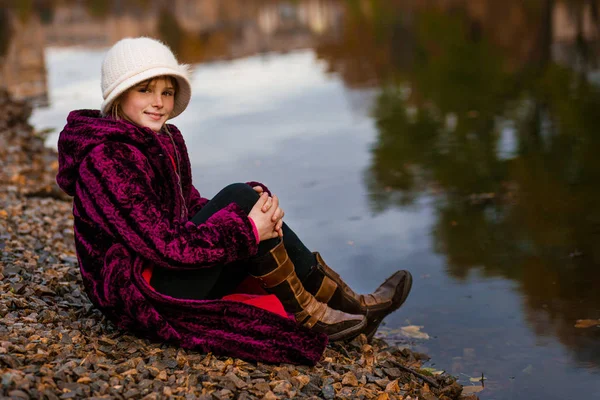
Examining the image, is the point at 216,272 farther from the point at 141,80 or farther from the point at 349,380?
the point at 141,80

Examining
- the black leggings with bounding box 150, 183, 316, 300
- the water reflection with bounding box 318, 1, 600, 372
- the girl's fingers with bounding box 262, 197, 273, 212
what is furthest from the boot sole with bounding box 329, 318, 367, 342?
the water reflection with bounding box 318, 1, 600, 372

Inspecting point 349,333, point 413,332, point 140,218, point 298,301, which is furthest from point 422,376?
point 140,218

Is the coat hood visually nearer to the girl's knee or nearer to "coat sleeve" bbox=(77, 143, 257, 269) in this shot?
"coat sleeve" bbox=(77, 143, 257, 269)

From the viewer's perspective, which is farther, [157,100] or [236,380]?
[157,100]

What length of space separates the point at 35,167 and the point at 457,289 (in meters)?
4.59

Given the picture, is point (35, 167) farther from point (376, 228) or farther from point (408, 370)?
point (408, 370)

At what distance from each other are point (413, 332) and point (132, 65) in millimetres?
2209

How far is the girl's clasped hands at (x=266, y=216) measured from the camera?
11.9 feet

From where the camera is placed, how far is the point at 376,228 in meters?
6.54

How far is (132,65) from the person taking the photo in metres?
3.58

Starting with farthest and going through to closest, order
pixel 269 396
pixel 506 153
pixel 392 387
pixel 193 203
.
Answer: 1. pixel 506 153
2. pixel 193 203
3. pixel 392 387
4. pixel 269 396

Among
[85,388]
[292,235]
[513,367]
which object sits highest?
[292,235]

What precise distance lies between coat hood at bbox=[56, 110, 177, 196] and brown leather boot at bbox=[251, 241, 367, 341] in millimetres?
747

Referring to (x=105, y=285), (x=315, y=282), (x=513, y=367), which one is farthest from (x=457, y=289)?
(x=105, y=285)
